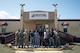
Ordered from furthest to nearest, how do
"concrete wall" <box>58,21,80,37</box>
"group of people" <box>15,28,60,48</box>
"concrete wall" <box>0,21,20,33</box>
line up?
"concrete wall" <box>0,21,20,33</box> < "concrete wall" <box>58,21,80,37</box> < "group of people" <box>15,28,60,48</box>

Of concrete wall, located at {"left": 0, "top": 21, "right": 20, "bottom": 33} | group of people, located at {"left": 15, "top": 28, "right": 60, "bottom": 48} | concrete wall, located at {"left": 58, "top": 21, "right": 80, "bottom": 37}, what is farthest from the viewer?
concrete wall, located at {"left": 0, "top": 21, "right": 20, "bottom": 33}

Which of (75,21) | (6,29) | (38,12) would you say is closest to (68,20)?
(75,21)

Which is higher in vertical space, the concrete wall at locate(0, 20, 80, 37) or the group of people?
the concrete wall at locate(0, 20, 80, 37)

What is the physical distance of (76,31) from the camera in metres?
27.8

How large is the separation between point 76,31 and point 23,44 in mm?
14355

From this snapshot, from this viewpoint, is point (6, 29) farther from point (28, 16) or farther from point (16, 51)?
point (16, 51)

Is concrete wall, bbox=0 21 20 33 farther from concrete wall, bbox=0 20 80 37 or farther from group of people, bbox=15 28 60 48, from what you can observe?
group of people, bbox=15 28 60 48

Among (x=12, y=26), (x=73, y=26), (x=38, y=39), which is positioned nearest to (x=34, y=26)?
(x=12, y=26)

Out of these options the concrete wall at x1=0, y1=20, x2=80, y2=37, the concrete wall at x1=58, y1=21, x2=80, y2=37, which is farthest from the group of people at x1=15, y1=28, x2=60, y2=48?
the concrete wall at x1=58, y1=21, x2=80, y2=37

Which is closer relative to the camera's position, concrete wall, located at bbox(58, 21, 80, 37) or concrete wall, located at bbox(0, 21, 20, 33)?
concrete wall, located at bbox(58, 21, 80, 37)

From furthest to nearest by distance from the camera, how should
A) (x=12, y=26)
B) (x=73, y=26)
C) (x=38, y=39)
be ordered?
(x=12, y=26), (x=73, y=26), (x=38, y=39)

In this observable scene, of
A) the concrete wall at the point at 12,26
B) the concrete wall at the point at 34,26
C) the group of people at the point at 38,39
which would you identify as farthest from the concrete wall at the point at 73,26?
the group of people at the point at 38,39

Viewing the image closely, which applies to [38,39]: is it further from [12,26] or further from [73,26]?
[73,26]

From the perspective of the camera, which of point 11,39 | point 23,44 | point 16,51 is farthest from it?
point 11,39
